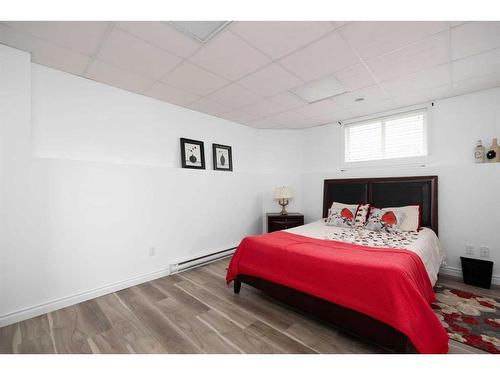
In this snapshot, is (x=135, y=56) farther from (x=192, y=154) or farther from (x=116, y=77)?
(x=192, y=154)

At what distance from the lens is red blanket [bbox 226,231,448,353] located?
4.77ft

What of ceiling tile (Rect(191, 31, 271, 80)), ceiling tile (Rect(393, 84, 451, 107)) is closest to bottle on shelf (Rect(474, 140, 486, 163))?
ceiling tile (Rect(393, 84, 451, 107))

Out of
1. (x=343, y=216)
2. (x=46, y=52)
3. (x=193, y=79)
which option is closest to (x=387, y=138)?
(x=343, y=216)

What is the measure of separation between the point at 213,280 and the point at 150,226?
1.12m

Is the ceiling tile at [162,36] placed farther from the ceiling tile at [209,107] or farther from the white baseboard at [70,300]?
the white baseboard at [70,300]

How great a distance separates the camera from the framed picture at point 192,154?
3397 mm

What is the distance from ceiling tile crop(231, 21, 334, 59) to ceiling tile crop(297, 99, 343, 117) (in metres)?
1.48

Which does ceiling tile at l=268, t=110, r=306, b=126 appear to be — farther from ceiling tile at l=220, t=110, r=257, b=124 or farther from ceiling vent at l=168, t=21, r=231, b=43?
ceiling vent at l=168, t=21, r=231, b=43

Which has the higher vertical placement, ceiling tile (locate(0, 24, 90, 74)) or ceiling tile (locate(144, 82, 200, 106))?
ceiling tile (locate(0, 24, 90, 74))

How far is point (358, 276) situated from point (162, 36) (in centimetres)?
252

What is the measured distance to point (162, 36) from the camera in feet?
6.00
